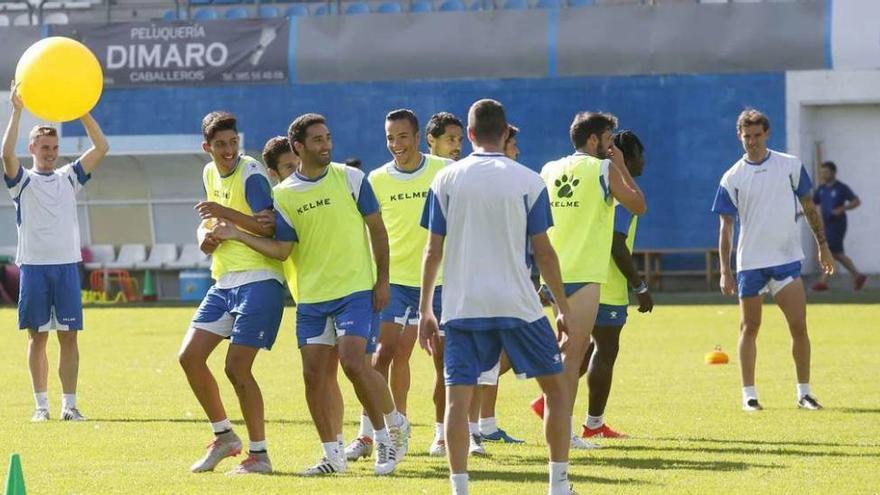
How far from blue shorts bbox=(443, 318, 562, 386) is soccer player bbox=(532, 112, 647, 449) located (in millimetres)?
2196

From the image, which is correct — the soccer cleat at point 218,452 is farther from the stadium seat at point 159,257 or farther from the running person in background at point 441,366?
the stadium seat at point 159,257

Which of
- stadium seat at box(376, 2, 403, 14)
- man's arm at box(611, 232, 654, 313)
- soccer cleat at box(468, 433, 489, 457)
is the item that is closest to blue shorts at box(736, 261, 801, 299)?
man's arm at box(611, 232, 654, 313)

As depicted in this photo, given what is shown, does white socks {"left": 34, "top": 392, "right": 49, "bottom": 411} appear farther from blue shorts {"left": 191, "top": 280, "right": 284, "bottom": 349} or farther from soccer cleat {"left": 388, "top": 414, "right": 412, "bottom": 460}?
soccer cleat {"left": 388, "top": 414, "right": 412, "bottom": 460}

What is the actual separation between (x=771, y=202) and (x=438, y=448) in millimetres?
4028

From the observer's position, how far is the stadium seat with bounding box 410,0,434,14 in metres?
33.0

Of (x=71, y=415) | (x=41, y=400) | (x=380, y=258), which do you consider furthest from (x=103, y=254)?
(x=380, y=258)

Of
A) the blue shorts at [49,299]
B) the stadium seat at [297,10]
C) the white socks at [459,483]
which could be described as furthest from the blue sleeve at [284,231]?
the stadium seat at [297,10]

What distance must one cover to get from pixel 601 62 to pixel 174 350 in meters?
12.9

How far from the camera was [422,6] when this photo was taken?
109 feet

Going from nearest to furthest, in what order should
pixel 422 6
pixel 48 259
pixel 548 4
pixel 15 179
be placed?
1. pixel 15 179
2. pixel 48 259
3. pixel 548 4
4. pixel 422 6

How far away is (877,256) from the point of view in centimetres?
3061

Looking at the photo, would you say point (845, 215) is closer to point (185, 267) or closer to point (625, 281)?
point (185, 267)

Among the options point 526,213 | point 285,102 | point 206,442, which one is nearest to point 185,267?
point 285,102

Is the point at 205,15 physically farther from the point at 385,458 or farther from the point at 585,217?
the point at 385,458
